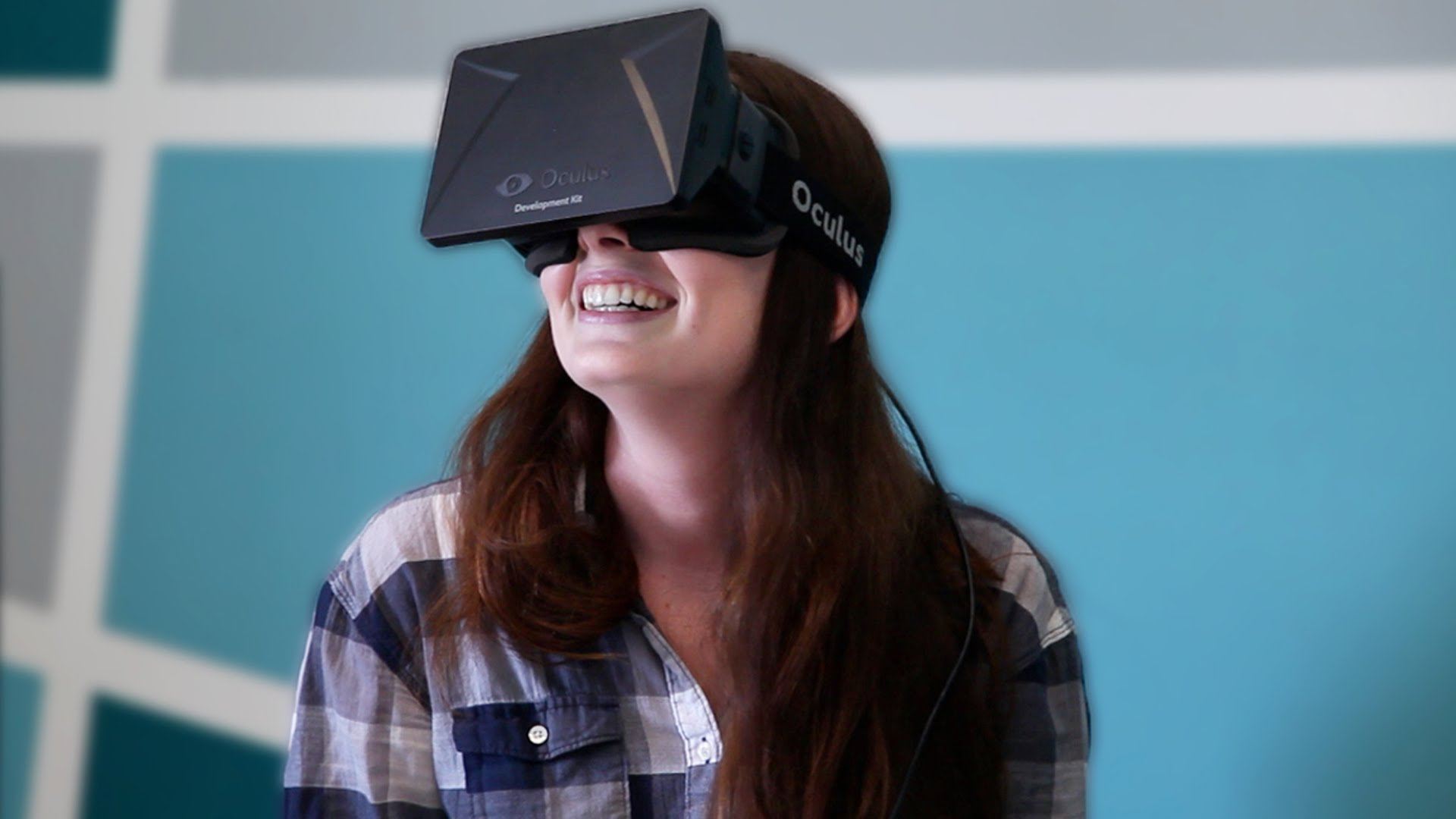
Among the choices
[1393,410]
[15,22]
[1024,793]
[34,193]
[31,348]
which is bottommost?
[1024,793]

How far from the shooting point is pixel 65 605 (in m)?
1.64

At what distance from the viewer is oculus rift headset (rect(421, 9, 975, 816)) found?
0.90 metres

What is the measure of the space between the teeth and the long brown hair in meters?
0.08

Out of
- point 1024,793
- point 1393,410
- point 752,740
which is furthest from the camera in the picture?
point 1393,410

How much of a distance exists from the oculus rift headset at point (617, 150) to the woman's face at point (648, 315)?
14mm

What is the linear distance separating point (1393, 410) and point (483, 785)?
77 centimetres

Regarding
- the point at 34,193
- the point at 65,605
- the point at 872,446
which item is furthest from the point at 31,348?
the point at 872,446

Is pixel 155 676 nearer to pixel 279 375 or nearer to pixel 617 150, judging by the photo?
pixel 279 375

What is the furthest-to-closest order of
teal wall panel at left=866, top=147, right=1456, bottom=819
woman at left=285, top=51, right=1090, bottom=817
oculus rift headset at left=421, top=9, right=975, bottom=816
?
teal wall panel at left=866, top=147, right=1456, bottom=819, woman at left=285, top=51, right=1090, bottom=817, oculus rift headset at left=421, top=9, right=975, bottom=816

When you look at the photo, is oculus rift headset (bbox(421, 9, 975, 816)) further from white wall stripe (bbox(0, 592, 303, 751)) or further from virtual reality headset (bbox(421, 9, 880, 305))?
white wall stripe (bbox(0, 592, 303, 751))

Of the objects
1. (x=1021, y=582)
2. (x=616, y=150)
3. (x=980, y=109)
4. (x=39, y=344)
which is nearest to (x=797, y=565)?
(x=1021, y=582)

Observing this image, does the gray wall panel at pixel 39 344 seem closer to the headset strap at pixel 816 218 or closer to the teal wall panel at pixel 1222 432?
the teal wall panel at pixel 1222 432

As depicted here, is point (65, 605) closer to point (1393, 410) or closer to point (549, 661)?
point (549, 661)

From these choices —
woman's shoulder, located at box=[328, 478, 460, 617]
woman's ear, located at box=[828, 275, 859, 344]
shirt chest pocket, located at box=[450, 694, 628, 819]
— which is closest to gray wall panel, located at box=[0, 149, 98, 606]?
woman's shoulder, located at box=[328, 478, 460, 617]
